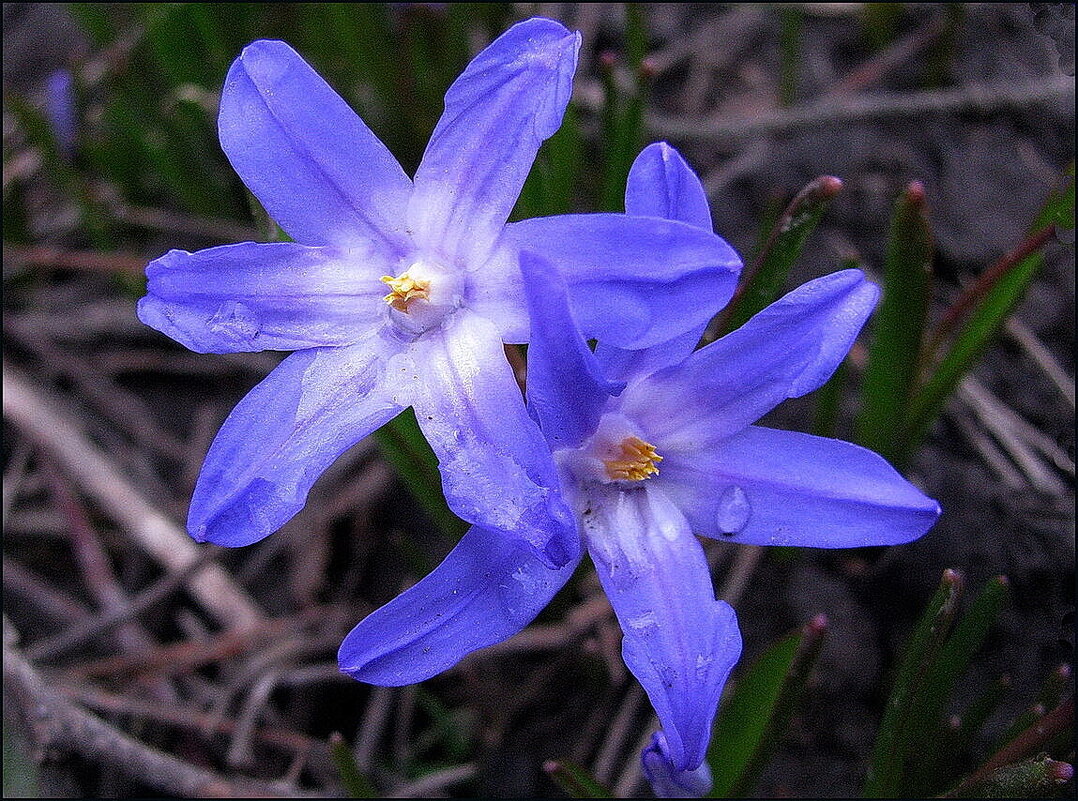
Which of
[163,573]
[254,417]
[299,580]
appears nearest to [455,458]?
[254,417]

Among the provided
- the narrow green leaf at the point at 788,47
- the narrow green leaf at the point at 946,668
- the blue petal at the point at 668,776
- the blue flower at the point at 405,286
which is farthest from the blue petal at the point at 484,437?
the narrow green leaf at the point at 788,47

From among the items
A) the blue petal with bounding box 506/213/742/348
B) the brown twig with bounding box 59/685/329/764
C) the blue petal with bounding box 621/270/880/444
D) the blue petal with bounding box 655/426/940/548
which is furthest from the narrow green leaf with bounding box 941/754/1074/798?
A: the brown twig with bounding box 59/685/329/764

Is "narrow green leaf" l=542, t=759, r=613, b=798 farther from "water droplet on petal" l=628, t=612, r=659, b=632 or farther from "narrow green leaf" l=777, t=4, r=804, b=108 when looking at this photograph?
"narrow green leaf" l=777, t=4, r=804, b=108

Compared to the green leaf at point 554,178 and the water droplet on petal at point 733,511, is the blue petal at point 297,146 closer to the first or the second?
the green leaf at point 554,178

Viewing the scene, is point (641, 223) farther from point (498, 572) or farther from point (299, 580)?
point (299, 580)

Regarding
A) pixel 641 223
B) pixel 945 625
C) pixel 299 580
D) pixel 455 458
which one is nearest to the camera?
pixel 641 223
